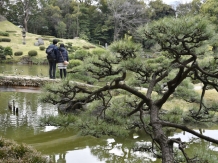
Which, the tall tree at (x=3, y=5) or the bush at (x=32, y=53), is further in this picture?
the tall tree at (x=3, y=5)

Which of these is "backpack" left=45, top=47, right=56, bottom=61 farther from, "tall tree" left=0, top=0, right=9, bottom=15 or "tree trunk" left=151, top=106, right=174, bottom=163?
"tall tree" left=0, top=0, right=9, bottom=15

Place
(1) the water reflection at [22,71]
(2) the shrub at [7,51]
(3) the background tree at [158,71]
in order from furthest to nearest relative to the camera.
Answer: (2) the shrub at [7,51] < (1) the water reflection at [22,71] < (3) the background tree at [158,71]

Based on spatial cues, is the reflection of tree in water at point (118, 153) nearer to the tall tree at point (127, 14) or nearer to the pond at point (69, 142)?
the pond at point (69, 142)

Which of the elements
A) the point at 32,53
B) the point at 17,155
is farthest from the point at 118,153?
the point at 32,53

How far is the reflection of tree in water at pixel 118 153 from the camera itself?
14.5 feet

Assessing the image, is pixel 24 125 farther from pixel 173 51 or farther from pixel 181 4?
pixel 181 4

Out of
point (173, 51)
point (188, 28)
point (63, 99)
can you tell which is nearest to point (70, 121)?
point (63, 99)

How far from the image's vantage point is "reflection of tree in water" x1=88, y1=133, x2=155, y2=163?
4.41 metres

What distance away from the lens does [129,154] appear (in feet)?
15.3

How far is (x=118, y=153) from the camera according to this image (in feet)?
15.3

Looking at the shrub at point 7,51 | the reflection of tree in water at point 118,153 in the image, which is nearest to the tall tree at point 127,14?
the shrub at point 7,51

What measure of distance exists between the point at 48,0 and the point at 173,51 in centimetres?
3451

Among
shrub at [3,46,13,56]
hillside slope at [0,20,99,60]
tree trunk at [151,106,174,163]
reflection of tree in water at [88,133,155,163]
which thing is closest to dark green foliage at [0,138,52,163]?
tree trunk at [151,106,174,163]

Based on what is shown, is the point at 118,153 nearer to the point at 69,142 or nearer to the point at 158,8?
the point at 69,142
